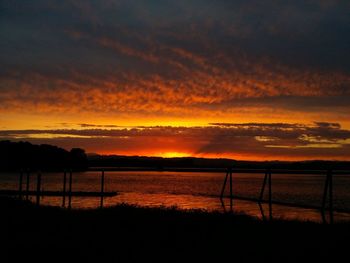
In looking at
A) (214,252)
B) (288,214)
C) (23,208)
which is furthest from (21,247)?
(288,214)

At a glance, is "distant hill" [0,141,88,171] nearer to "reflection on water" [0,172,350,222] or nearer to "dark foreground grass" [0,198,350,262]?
"reflection on water" [0,172,350,222]

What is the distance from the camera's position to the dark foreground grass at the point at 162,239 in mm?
9719

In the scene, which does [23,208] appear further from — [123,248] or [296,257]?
[296,257]

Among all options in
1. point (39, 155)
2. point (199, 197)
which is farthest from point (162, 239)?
point (39, 155)

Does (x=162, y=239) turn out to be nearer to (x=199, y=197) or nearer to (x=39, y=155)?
(x=199, y=197)

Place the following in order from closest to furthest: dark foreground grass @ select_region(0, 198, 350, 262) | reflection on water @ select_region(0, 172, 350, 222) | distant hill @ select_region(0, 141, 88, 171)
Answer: dark foreground grass @ select_region(0, 198, 350, 262) < reflection on water @ select_region(0, 172, 350, 222) < distant hill @ select_region(0, 141, 88, 171)

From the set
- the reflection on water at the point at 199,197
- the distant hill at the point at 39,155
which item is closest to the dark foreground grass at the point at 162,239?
the reflection on water at the point at 199,197

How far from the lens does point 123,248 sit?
34.4 ft

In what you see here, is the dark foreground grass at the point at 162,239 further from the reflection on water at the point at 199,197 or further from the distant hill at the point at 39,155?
the distant hill at the point at 39,155

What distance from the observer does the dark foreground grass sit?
31.9 feet

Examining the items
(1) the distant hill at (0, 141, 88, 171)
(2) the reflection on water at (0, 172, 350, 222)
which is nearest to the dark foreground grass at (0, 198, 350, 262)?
(2) the reflection on water at (0, 172, 350, 222)

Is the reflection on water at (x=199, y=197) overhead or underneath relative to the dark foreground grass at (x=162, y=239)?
underneath

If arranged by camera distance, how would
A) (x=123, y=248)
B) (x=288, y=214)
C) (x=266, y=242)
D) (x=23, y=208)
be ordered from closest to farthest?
(x=123, y=248), (x=266, y=242), (x=23, y=208), (x=288, y=214)

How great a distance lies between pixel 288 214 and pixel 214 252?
38.9 feet
